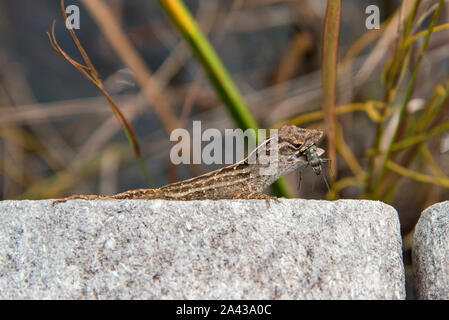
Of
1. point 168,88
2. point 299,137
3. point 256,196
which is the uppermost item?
point 168,88

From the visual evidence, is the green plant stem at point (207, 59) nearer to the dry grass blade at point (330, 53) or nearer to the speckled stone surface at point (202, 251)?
the dry grass blade at point (330, 53)

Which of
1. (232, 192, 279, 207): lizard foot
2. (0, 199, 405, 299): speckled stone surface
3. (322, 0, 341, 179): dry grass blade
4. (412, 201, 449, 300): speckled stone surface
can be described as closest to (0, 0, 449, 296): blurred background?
(322, 0, 341, 179): dry grass blade

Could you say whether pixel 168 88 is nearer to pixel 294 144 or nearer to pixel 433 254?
pixel 294 144

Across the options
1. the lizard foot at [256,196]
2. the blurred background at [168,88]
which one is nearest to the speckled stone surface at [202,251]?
the lizard foot at [256,196]

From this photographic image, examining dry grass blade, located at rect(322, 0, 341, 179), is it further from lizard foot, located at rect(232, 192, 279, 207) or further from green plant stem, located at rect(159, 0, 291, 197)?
lizard foot, located at rect(232, 192, 279, 207)

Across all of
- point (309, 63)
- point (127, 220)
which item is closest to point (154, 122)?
point (309, 63)

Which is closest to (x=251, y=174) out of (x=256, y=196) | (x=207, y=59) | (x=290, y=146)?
(x=290, y=146)
